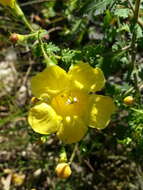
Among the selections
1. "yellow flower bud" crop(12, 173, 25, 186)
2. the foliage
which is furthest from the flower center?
"yellow flower bud" crop(12, 173, 25, 186)

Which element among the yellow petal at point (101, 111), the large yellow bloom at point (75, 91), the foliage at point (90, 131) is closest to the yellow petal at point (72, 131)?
the large yellow bloom at point (75, 91)

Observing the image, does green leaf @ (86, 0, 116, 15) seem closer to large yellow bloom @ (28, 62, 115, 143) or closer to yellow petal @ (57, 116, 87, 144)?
large yellow bloom @ (28, 62, 115, 143)

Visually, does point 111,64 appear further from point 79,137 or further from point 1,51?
point 1,51

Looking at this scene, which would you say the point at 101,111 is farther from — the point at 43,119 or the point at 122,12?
the point at 122,12

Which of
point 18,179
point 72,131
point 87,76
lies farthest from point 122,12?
point 18,179

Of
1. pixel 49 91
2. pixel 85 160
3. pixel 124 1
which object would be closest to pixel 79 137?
pixel 49 91
